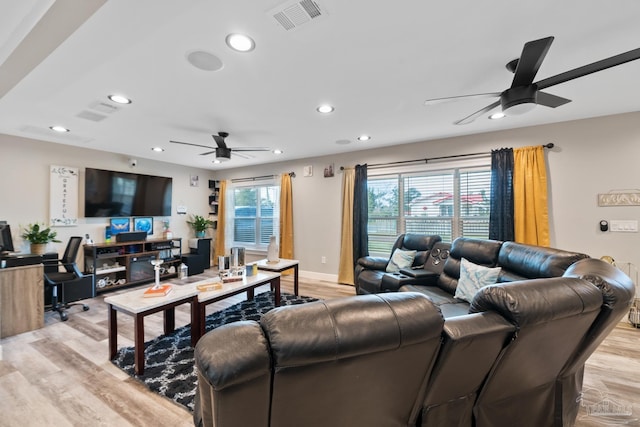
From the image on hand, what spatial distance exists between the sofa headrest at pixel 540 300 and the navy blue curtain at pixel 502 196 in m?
2.65

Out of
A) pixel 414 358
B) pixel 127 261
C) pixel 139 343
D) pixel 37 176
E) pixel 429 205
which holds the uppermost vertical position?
pixel 37 176

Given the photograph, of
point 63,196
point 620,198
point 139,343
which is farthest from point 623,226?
point 63,196

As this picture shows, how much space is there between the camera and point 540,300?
3.44ft

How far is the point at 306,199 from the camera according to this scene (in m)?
5.20

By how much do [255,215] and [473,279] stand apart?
15.3 ft

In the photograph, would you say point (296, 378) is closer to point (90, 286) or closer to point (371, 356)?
point (371, 356)

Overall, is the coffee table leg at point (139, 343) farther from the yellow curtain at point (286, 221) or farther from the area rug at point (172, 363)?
the yellow curtain at point (286, 221)

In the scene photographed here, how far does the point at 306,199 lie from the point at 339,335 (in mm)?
4447

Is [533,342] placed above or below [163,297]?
above

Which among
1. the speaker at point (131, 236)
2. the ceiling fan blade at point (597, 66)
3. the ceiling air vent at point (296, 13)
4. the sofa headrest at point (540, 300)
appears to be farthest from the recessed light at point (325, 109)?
the speaker at point (131, 236)

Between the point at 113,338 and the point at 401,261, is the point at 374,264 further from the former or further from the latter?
the point at 113,338

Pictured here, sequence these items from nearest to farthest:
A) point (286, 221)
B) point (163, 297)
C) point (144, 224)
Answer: point (163, 297)
point (144, 224)
point (286, 221)

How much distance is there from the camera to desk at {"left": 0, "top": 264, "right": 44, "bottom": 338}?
2740 mm

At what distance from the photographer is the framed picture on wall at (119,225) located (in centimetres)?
468
